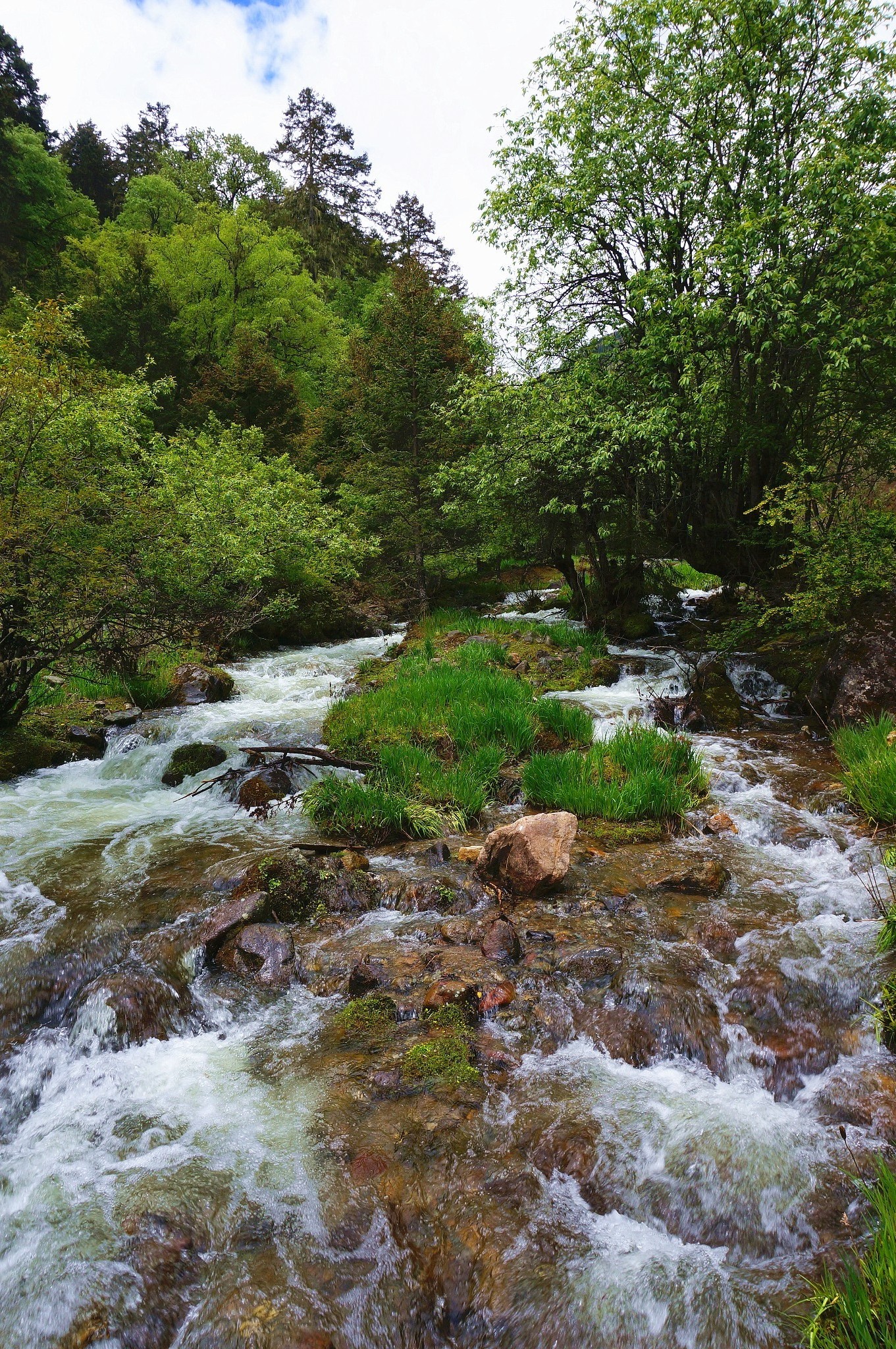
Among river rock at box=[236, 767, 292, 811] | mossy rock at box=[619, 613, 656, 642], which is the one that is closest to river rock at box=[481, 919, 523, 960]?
river rock at box=[236, 767, 292, 811]

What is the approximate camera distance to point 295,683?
14.1 m

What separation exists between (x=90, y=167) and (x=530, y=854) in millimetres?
52970

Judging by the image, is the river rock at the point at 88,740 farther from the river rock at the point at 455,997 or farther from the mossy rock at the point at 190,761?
the river rock at the point at 455,997

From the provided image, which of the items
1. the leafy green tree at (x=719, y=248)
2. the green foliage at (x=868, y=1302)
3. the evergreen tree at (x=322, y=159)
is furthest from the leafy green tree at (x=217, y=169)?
the green foliage at (x=868, y=1302)

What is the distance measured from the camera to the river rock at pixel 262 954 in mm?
4648

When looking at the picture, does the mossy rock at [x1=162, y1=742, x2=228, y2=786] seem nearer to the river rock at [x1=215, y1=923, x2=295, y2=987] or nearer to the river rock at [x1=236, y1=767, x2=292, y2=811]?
the river rock at [x1=236, y1=767, x2=292, y2=811]

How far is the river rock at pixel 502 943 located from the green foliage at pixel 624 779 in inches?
89.1

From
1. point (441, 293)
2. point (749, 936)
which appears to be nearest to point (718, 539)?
point (749, 936)

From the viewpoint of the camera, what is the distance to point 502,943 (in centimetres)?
469

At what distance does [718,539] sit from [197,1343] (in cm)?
1352

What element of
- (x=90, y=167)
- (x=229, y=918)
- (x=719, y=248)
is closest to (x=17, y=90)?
(x=90, y=167)

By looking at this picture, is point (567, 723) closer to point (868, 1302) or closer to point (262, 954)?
point (262, 954)

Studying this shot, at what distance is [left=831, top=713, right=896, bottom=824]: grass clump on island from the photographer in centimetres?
596

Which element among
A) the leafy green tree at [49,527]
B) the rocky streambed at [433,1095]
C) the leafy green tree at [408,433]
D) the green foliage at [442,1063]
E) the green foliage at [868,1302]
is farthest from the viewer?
the leafy green tree at [408,433]
